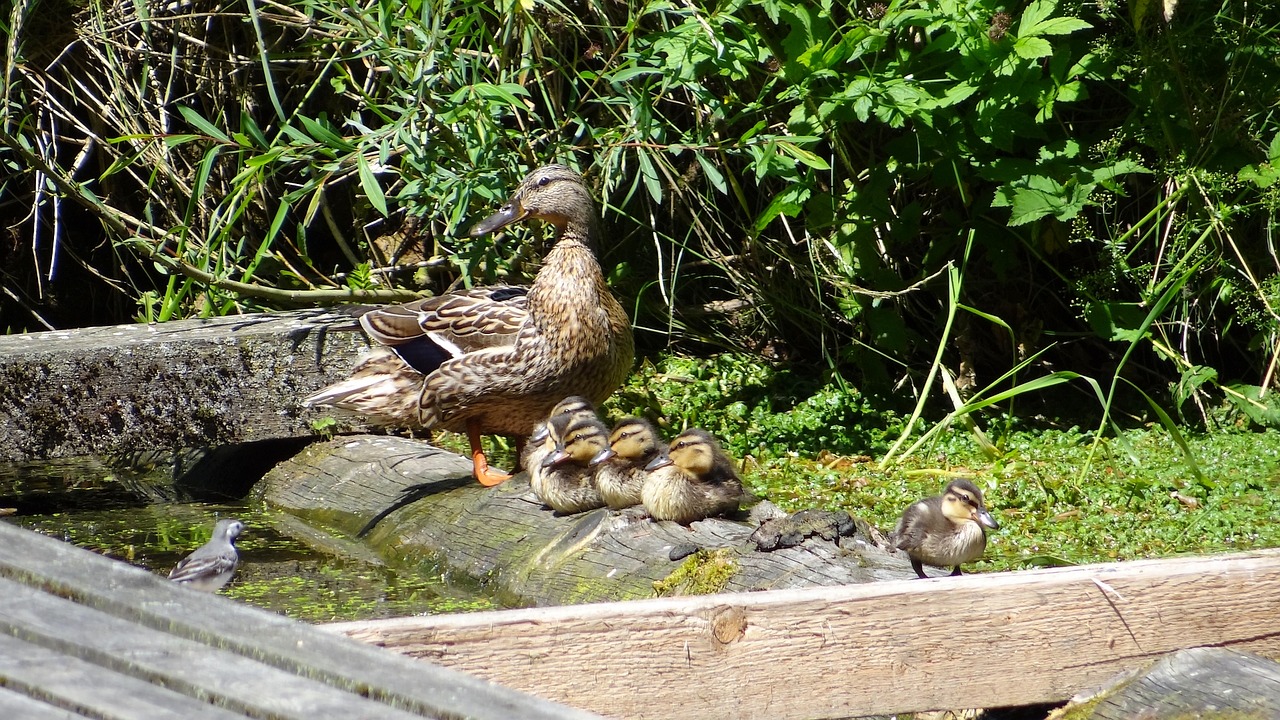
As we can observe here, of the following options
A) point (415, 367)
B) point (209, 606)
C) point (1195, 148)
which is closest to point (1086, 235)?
point (1195, 148)

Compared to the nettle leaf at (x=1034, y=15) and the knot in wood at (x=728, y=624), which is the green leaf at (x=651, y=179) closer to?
the nettle leaf at (x=1034, y=15)

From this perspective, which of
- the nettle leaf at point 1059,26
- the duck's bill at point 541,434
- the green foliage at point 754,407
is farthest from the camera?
the green foliage at point 754,407

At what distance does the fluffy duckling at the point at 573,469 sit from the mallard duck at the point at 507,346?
0.58 meters

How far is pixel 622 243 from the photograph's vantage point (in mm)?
7805

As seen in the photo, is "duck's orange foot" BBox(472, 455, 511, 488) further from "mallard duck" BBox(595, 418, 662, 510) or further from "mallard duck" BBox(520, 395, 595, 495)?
"mallard duck" BBox(595, 418, 662, 510)

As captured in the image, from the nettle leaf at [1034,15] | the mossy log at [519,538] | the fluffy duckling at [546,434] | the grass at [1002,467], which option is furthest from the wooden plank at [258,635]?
the nettle leaf at [1034,15]

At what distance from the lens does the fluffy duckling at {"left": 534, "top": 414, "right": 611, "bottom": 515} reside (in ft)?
15.9

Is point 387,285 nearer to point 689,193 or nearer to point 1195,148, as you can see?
point 689,193

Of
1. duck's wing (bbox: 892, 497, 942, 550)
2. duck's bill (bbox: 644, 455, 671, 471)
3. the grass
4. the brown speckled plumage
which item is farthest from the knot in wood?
the brown speckled plumage

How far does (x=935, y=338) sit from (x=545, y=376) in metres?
2.49

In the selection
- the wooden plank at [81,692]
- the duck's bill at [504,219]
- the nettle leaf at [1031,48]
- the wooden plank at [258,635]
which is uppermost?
the wooden plank at [81,692]

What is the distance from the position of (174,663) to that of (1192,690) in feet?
6.36

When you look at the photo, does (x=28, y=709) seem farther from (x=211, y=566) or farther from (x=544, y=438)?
(x=544, y=438)

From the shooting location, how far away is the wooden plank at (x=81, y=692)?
120cm
